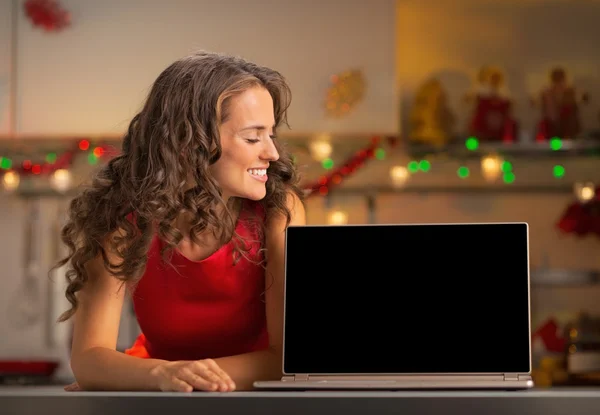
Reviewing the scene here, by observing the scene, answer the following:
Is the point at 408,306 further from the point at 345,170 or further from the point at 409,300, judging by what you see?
the point at 345,170

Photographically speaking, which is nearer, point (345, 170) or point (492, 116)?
point (492, 116)

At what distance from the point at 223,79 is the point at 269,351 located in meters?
0.34

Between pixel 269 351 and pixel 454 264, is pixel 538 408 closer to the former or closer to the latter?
pixel 454 264

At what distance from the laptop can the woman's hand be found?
4 cm

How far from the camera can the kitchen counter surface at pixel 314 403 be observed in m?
0.66

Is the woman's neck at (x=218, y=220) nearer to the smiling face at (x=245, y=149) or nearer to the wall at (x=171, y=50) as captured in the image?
the smiling face at (x=245, y=149)

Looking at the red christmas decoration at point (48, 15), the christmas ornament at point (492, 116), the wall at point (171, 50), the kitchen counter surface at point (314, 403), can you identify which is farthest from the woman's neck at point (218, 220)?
the red christmas decoration at point (48, 15)

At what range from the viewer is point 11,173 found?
3178mm

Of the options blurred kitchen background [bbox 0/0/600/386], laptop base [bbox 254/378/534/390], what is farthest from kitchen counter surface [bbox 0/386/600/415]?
blurred kitchen background [bbox 0/0/600/386]

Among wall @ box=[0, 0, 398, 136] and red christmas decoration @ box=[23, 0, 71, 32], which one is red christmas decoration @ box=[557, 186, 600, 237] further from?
red christmas decoration @ box=[23, 0, 71, 32]

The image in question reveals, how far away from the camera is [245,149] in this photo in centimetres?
117

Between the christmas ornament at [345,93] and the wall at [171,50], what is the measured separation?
0.08ft

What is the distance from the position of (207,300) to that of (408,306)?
1.43ft

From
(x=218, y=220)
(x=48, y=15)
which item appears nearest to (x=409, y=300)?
(x=218, y=220)
